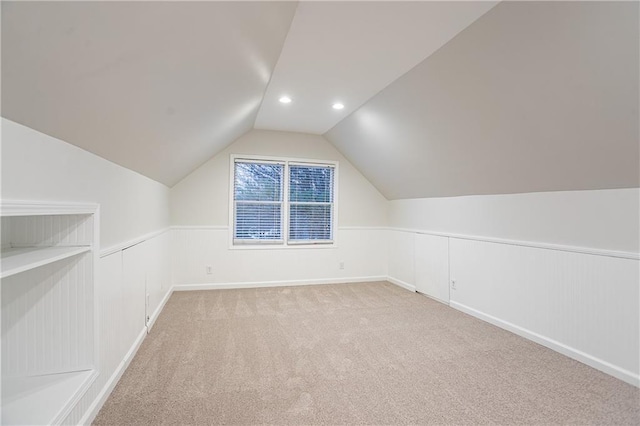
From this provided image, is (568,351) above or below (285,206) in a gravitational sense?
below

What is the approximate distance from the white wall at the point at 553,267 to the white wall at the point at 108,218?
3.41 metres

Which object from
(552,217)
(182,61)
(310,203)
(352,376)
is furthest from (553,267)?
(310,203)

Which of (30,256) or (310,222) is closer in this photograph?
(30,256)

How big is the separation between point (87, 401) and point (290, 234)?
3.50 metres

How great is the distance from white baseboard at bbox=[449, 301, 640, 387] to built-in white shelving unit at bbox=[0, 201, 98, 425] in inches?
133

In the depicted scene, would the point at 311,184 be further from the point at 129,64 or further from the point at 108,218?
the point at 129,64

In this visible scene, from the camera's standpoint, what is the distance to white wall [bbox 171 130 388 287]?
456 cm

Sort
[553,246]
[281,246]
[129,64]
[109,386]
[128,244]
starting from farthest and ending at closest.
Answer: [281,246]
[553,246]
[128,244]
[109,386]
[129,64]

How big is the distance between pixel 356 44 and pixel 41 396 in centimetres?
272

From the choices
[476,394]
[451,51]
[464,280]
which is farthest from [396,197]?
[476,394]

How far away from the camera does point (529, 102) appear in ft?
7.14

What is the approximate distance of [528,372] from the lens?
2305 mm

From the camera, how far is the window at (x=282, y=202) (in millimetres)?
4848

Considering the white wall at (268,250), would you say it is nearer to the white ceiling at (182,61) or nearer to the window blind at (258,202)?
the window blind at (258,202)
